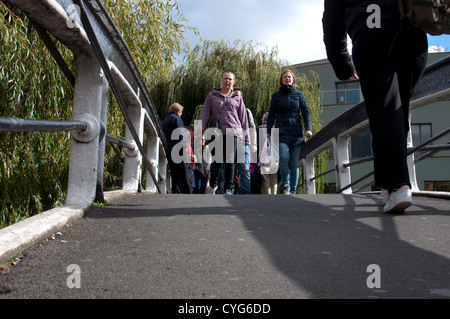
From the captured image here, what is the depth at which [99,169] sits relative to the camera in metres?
3.04

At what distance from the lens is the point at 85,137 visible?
2.96m

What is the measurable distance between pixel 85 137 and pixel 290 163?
14.6 feet

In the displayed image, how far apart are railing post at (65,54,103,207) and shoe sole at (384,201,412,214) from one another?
5.99ft

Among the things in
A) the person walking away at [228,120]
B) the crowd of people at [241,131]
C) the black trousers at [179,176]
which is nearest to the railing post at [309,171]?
the crowd of people at [241,131]

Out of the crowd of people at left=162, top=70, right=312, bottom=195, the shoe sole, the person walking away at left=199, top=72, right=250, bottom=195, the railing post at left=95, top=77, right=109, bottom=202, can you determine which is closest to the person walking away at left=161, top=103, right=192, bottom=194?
the crowd of people at left=162, top=70, right=312, bottom=195

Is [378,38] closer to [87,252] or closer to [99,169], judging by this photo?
[99,169]

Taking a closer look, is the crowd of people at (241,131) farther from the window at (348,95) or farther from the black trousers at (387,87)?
the window at (348,95)

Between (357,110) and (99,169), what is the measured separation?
373cm

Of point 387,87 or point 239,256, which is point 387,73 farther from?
point 239,256

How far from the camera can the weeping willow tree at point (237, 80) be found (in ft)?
43.5

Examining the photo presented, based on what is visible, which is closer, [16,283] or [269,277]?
[16,283]

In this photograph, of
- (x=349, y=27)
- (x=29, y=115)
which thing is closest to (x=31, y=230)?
(x=349, y=27)

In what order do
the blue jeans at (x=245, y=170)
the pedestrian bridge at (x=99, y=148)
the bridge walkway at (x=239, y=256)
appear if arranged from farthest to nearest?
the blue jeans at (x=245, y=170) → the pedestrian bridge at (x=99, y=148) → the bridge walkway at (x=239, y=256)
